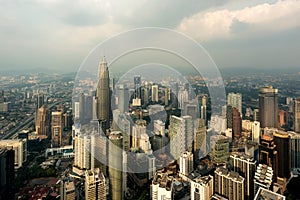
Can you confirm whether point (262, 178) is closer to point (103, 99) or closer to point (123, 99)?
point (123, 99)

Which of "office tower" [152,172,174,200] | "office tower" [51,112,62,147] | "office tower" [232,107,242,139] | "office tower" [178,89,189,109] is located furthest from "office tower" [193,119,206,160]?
"office tower" [51,112,62,147]

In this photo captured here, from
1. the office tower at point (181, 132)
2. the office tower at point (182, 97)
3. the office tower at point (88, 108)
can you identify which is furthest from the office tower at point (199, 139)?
the office tower at point (88, 108)

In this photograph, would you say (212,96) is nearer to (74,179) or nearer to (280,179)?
(74,179)

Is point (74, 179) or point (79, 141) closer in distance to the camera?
point (74, 179)

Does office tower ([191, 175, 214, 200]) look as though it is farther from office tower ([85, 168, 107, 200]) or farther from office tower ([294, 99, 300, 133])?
office tower ([294, 99, 300, 133])

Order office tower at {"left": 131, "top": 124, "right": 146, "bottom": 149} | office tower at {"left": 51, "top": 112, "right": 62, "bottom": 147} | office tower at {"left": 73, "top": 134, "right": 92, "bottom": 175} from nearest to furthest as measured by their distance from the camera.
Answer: office tower at {"left": 131, "top": 124, "right": 146, "bottom": 149} < office tower at {"left": 73, "top": 134, "right": 92, "bottom": 175} < office tower at {"left": 51, "top": 112, "right": 62, "bottom": 147}

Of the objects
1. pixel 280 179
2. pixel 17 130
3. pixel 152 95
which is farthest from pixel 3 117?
pixel 280 179
